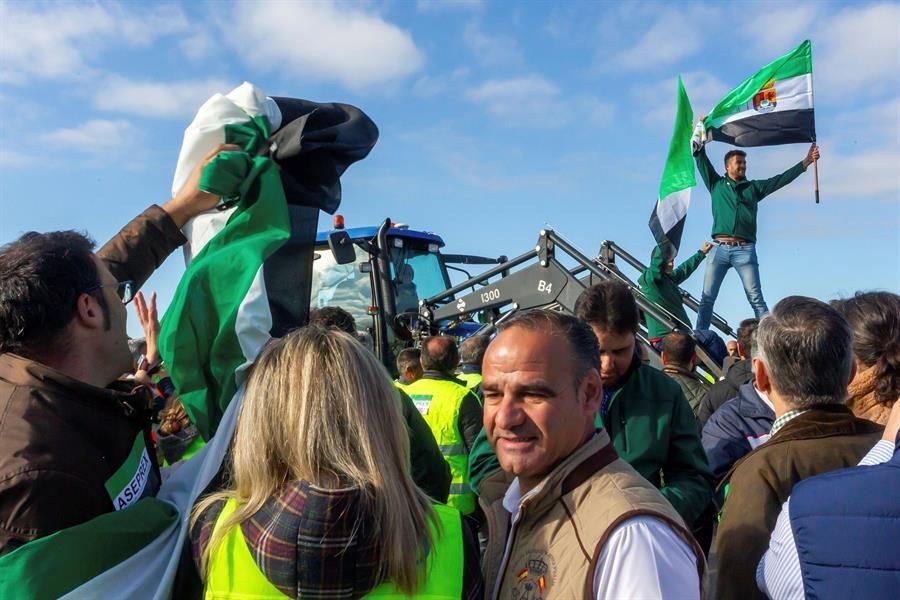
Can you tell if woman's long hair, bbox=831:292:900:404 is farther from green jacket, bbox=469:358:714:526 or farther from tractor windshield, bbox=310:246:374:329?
tractor windshield, bbox=310:246:374:329

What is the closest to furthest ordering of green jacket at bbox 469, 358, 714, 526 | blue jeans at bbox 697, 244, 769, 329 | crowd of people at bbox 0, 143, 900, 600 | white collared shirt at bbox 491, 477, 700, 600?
white collared shirt at bbox 491, 477, 700, 600
crowd of people at bbox 0, 143, 900, 600
green jacket at bbox 469, 358, 714, 526
blue jeans at bbox 697, 244, 769, 329

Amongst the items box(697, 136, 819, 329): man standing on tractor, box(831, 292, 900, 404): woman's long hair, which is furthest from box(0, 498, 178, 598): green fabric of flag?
box(697, 136, 819, 329): man standing on tractor

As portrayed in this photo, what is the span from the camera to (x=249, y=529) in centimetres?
176

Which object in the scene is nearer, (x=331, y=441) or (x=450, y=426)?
(x=331, y=441)

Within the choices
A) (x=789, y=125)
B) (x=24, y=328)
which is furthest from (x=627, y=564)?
(x=789, y=125)

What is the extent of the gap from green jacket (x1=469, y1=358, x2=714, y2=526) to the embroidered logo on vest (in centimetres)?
124

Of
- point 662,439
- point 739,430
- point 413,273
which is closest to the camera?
point 662,439

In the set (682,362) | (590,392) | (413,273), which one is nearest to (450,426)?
(682,362)

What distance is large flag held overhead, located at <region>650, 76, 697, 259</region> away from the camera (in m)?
7.67

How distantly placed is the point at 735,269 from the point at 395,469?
23.8ft

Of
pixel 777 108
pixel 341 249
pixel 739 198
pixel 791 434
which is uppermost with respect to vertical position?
pixel 777 108

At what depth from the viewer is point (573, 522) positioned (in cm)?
178

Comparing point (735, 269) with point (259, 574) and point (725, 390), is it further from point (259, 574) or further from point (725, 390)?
point (259, 574)

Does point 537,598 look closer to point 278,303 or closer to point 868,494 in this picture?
point 868,494
